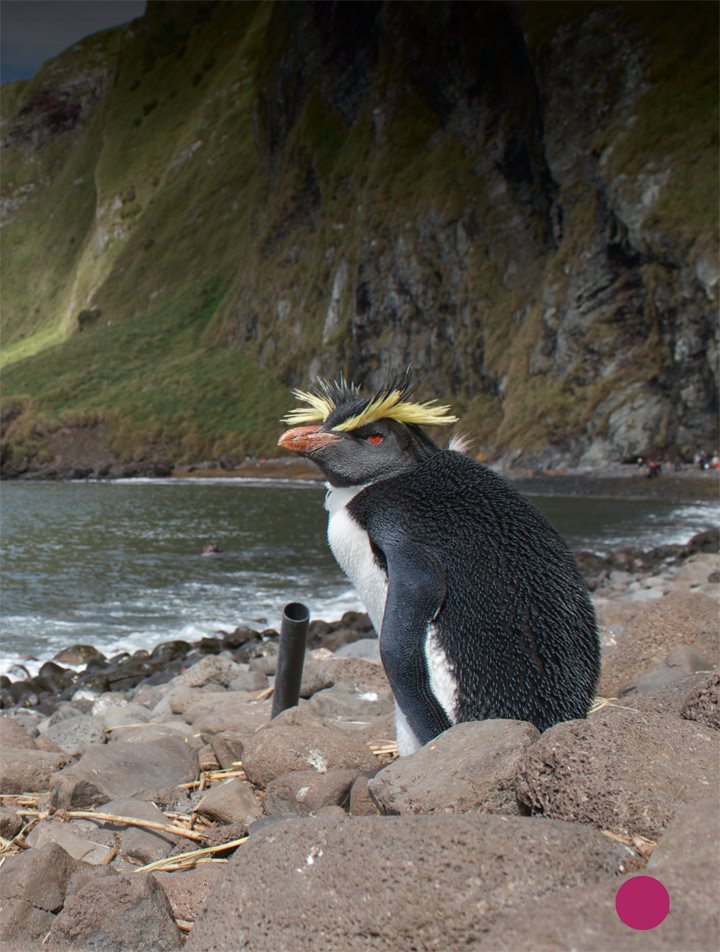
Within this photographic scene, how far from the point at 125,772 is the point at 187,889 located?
6.69 ft

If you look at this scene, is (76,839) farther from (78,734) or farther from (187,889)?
(78,734)

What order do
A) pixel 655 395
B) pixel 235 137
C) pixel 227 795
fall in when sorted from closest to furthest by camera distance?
pixel 227 795 < pixel 655 395 < pixel 235 137

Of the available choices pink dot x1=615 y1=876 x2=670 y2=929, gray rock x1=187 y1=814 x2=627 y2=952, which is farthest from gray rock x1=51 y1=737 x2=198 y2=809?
pink dot x1=615 y1=876 x2=670 y2=929

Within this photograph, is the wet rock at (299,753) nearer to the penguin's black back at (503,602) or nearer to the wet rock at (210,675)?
the penguin's black back at (503,602)

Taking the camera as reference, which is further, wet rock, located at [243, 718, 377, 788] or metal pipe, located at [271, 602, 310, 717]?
metal pipe, located at [271, 602, 310, 717]

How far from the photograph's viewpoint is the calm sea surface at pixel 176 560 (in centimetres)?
1532

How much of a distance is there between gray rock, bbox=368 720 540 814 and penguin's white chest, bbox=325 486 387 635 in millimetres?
1047

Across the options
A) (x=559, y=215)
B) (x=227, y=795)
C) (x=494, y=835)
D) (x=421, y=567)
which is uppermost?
(x=559, y=215)

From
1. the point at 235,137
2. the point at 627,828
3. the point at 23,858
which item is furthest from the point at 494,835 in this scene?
the point at 235,137

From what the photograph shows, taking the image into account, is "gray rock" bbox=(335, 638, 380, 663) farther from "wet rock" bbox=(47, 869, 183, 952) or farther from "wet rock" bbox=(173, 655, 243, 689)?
"wet rock" bbox=(47, 869, 183, 952)

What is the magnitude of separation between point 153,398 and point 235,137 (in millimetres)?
44942

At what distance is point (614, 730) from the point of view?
2.69 m

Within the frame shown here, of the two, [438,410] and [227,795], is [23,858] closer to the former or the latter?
[227,795]

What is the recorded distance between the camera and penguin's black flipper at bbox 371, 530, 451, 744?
3703 millimetres
